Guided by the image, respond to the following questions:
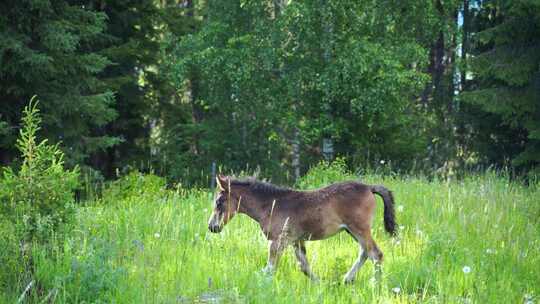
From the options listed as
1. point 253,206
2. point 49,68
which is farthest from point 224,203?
point 49,68

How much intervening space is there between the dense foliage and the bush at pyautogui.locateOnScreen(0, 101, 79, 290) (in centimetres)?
716

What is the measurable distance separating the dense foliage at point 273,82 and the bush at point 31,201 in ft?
23.5

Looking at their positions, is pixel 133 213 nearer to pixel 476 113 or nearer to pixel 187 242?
pixel 187 242

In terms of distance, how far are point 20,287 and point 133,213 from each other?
120 inches

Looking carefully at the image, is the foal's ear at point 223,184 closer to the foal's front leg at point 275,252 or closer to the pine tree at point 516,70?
the foal's front leg at point 275,252

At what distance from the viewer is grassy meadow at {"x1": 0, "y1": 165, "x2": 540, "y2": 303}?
5004mm

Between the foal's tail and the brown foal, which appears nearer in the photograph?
the brown foal

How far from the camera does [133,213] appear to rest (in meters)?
8.01

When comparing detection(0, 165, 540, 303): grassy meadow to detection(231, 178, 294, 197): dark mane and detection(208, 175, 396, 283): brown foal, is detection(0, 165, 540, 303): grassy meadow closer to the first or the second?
detection(208, 175, 396, 283): brown foal

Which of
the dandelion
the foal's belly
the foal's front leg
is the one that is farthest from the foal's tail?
the dandelion

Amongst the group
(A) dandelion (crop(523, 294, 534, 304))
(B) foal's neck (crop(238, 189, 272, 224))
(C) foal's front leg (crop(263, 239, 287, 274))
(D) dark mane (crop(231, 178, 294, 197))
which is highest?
(D) dark mane (crop(231, 178, 294, 197))

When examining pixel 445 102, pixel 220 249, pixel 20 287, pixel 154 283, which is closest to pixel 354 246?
pixel 220 249

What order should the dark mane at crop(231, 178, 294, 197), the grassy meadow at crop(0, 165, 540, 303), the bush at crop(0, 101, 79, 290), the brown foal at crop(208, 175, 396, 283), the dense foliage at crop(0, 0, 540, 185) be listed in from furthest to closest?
the dense foliage at crop(0, 0, 540, 185) < the dark mane at crop(231, 178, 294, 197) < the brown foal at crop(208, 175, 396, 283) < the bush at crop(0, 101, 79, 290) < the grassy meadow at crop(0, 165, 540, 303)

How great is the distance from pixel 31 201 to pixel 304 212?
2.73 m
